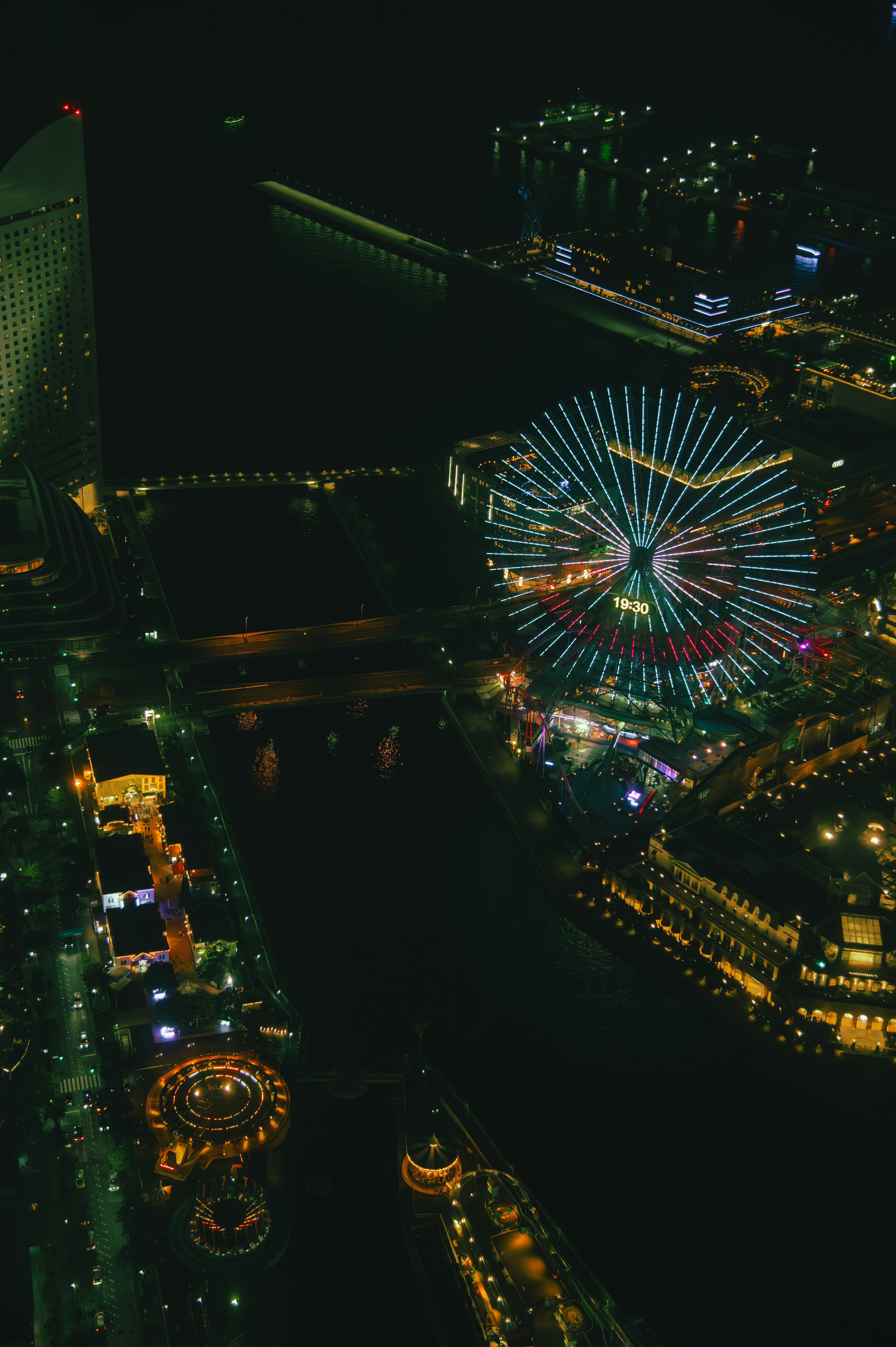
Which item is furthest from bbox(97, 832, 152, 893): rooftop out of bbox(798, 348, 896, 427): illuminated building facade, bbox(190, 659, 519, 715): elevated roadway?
bbox(798, 348, 896, 427): illuminated building facade

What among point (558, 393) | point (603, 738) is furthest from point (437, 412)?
point (603, 738)

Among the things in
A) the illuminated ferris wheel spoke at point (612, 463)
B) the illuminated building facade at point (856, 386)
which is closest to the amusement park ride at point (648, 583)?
the illuminated ferris wheel spoke at point (612, 463)

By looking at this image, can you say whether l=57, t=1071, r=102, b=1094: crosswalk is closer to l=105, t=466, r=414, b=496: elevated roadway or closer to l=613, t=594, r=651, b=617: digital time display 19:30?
l=613, t=594, r=651, b=617: digital time display 19:30

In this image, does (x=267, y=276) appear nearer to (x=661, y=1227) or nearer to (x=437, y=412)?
(x=437, y=412)

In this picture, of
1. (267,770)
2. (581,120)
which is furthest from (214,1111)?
(581,120)

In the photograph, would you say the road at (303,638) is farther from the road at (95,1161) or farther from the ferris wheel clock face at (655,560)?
the road at (95,1161)

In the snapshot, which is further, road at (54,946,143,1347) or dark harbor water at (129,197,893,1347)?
dark harbor water at (129,197,893,1347)
